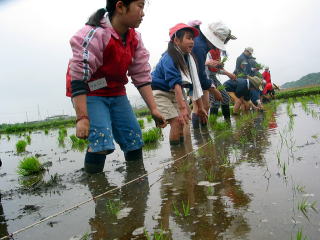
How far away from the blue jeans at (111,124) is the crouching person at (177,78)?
964 millimetres

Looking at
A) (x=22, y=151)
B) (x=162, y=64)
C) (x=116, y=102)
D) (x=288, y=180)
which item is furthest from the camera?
(x=22, y=151)

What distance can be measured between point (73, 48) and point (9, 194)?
124cm

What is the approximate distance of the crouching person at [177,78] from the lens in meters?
3.70

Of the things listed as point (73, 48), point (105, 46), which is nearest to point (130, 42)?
point (105, 46)

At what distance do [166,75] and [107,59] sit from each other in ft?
4.63

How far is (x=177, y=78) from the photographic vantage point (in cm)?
370

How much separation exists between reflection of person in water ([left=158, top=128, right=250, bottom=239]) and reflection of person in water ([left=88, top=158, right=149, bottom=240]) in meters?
0.12

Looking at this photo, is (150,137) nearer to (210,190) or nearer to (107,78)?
(107,78)

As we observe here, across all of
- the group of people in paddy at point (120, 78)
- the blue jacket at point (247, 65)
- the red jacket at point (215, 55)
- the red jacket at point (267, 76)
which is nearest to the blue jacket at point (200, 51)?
the group of people in paddy at point (120, 78)

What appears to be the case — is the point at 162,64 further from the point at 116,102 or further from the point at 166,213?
the point at 166,213

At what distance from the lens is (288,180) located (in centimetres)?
173

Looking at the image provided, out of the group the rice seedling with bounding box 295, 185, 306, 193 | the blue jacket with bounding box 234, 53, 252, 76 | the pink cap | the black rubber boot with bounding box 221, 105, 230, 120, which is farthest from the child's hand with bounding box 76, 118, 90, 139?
the blue jacket with bounding box 234, 53, 252, 76

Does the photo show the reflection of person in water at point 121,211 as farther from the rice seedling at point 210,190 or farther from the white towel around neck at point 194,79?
the white towel around neck at point 194,79

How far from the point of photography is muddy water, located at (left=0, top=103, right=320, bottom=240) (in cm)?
126
